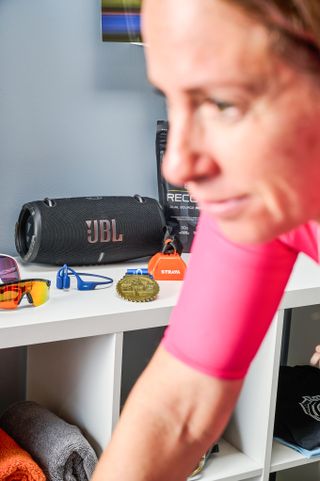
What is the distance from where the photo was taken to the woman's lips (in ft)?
1.79

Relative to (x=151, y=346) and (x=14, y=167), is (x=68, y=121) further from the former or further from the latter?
(x=151, y=346)

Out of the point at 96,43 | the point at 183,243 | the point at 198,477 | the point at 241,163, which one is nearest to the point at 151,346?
the point at 183,243

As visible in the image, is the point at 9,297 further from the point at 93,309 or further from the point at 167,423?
the point at 167,423

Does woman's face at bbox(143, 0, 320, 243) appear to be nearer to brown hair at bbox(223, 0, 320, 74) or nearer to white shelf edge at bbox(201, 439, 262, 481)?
brown hair at bbox(223, 0, 320, 74)

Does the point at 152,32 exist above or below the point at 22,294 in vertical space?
above

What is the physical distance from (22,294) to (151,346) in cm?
63

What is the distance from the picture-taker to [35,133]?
72.0 inches

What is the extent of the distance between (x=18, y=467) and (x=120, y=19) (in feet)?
3.17

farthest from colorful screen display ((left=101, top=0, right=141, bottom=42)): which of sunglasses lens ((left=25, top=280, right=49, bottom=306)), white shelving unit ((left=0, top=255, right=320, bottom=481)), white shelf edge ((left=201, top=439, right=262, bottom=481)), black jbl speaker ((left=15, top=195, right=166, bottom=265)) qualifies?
white shelf edge ((left=201, top=439, right=262, bottom=481))

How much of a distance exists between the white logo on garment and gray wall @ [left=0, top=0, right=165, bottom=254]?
2.01ft

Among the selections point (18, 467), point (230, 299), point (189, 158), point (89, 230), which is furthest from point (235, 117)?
point (89, 230)

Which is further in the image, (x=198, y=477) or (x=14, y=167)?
(x=14, y=167)

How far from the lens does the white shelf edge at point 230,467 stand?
173 cm

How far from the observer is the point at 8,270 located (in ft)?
5.30
